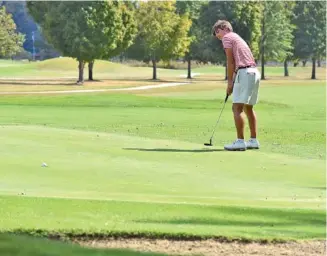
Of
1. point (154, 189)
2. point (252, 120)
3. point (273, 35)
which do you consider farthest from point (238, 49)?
point (273, 35)

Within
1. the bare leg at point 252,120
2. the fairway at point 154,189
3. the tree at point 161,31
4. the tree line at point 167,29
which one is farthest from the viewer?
the tree at point 161,31

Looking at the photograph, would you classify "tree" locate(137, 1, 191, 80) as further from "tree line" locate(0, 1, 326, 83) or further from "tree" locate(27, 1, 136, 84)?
"tree" locate(27, 1, 136, 84)

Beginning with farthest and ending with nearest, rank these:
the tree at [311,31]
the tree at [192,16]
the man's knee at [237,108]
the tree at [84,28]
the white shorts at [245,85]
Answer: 1. the tree at [311,31]
2. the tree at [192,16]
3. the tree at [84,28]
4. the man's knee at [237,108]
5. the white shorts at [245,85]

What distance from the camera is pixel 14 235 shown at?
24.5ft

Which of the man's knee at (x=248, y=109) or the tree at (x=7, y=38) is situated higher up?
the man's knee at (x=248, y=109)

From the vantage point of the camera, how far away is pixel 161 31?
99000 millimetres

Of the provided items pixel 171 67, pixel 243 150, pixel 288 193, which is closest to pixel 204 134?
pixel 243 150

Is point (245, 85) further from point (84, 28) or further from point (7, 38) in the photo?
point (7, 38)

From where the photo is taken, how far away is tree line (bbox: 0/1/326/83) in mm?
78562

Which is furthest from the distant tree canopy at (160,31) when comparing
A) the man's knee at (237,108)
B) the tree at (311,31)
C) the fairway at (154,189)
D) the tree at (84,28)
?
the man's knee at (237,108)

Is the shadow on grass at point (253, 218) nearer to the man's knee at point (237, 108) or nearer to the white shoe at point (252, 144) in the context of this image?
the man's knee at point (237, 108)

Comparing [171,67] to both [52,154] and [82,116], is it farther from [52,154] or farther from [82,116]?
[52,154]

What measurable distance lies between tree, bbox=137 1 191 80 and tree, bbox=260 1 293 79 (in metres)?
12.5

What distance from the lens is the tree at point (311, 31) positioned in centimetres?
11769
